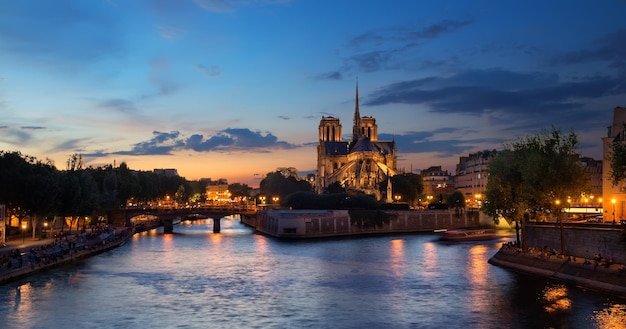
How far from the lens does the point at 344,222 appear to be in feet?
342

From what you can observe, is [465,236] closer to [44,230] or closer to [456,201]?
[456,201]

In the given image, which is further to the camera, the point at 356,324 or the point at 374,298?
the point at 374,298

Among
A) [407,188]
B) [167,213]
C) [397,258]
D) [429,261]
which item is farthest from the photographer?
[407,188]

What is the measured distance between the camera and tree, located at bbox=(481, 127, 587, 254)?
49.9 metres

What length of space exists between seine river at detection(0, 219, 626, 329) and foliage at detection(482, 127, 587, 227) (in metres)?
5.60

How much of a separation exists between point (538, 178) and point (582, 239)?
5.27 metres

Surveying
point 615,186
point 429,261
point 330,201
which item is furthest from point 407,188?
point 615,186

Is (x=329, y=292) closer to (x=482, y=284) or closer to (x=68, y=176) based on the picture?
(x=482, y=284)

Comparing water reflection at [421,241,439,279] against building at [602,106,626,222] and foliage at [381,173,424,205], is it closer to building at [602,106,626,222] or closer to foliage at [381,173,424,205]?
building at [602,106,626,222]

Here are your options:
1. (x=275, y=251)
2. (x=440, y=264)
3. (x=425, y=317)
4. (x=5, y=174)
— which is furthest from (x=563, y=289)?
(x=5, y=174)

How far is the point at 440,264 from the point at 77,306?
108 ft

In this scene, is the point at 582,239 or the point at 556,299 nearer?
the point at 556,299

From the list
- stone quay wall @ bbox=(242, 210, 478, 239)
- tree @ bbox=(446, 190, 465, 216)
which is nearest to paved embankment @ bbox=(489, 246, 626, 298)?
stone quay wall @ bbox=(242, 210, 478, 239)

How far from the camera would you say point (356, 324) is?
117 ft
